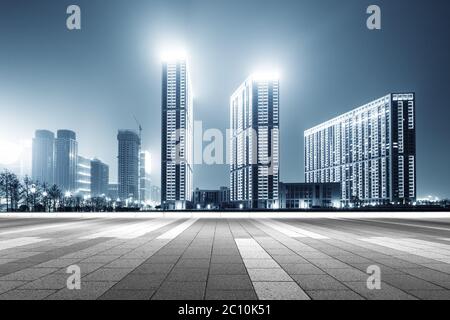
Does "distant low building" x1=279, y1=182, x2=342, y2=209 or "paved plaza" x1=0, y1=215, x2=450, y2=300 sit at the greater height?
"paved plaza" x1=0, y1=215, x2=450, y2=300

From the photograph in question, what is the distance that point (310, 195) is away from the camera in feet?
631

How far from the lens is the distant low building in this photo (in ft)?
627

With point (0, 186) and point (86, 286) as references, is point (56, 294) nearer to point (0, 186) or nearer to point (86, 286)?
point (86, 286)

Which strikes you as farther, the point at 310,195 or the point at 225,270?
the point at 310,195

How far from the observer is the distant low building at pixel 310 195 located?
19125cm

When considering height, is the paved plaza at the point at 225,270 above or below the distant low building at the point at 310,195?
above

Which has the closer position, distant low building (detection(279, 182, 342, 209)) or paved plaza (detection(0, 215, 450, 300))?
paved plaza (detection(0, 215, 450, 300))

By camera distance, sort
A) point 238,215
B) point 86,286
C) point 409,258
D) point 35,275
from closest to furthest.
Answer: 1. point 86,286
2. point 35,275
3. point 409,258
4. point 238,215

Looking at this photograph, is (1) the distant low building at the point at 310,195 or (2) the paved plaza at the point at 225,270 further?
(1) the distant low building at the point at 310,195

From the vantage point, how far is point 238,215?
131 feet

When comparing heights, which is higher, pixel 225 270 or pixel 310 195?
pixel 225 270

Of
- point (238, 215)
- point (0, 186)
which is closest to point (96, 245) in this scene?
point (238, 215)
